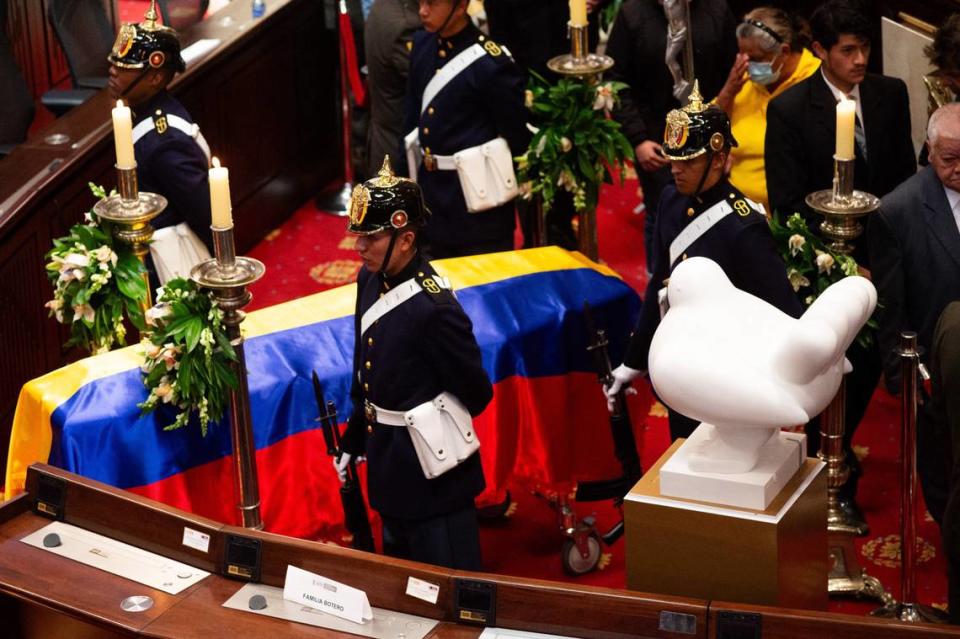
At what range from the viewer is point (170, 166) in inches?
195

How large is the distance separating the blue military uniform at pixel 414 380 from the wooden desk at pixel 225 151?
2.07 m

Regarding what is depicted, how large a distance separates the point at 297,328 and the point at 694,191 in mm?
1318

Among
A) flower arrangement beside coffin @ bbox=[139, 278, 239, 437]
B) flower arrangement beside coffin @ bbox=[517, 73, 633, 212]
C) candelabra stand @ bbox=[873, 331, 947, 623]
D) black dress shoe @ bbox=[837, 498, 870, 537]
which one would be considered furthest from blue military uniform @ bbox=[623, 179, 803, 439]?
flower arrangement beside coffin @ bbox=[139, 278, 239, 437]

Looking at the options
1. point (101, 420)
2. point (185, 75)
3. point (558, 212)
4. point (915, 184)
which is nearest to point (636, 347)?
point (915, 184)

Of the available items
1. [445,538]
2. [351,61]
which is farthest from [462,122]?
[351,61]

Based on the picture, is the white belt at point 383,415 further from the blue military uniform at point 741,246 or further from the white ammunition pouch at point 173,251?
the white ammunition pouch at point 173,251

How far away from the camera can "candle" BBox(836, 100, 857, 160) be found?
158 inches

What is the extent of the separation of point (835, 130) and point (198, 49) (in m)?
3.36

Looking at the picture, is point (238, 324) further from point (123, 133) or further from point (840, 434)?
point (840, 434)

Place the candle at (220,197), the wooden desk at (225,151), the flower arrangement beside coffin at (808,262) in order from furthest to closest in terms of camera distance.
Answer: the wooden desk at (225,151) → the flower arrangement beside coffin at (808,262) → the candle at (220,197)

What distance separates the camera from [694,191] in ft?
13.1

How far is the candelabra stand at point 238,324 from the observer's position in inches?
146

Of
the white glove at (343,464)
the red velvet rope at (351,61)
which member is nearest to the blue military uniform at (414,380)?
the white glove at (343,464)

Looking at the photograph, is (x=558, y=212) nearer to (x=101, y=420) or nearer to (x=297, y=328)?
(x=297, y=328)
